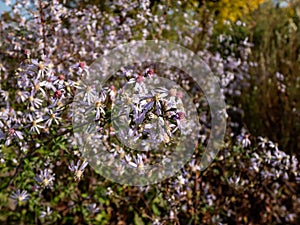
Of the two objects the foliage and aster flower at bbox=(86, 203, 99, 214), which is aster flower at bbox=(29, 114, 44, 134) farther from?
aster flower at bbox=(86, 203, 99, 214)

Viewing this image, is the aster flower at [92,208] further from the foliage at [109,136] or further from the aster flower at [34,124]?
the aster flower at [34,124]

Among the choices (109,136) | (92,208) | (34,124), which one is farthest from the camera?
(92,208)

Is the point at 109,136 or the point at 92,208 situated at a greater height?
the point at 109,136

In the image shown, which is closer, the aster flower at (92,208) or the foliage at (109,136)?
the foliage at (109,136)

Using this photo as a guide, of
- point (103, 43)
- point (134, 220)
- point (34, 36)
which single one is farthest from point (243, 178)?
point (34, 36)

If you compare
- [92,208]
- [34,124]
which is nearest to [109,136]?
[34,124]

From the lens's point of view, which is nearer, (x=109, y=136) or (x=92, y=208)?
(x=109, y=136)

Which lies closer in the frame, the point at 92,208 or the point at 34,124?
the point at 34,124

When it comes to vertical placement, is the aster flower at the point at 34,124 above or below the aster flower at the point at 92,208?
above

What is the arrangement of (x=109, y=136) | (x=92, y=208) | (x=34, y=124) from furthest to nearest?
(x=92, y=208) < (x=109, y=136) < (x=34, y=124)

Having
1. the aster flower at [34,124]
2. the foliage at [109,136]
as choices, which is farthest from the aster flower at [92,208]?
the aster flower at [34,124]

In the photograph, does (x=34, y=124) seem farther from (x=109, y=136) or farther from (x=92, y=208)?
(x=92, y=208)

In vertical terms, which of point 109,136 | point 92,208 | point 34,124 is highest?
point 34,124

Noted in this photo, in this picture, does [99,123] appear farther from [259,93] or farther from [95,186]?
[259,93]
